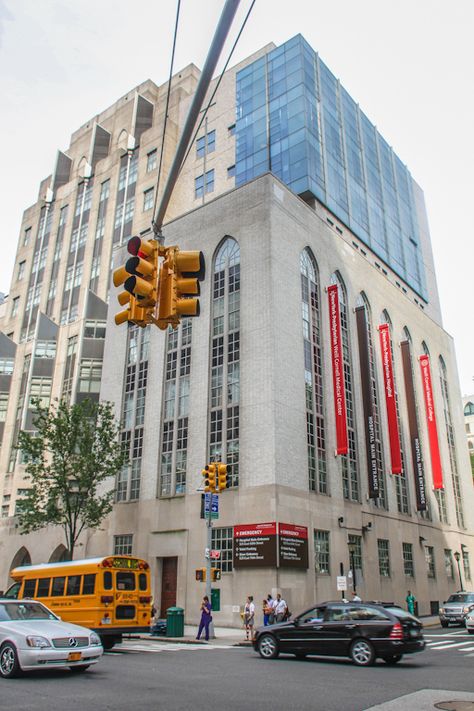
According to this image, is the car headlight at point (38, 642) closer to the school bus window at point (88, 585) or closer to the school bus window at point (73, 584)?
the school bus window at point (88, 585)

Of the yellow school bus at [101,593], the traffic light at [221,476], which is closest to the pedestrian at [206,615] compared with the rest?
the yellow school bus at [101,593]

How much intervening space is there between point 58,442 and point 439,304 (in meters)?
50.9

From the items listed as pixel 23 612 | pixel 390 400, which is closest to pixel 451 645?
pixel 23 612

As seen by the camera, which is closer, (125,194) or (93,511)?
(93,511)

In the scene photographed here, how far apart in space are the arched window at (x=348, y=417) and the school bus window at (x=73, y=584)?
19.7 m

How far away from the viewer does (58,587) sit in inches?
768

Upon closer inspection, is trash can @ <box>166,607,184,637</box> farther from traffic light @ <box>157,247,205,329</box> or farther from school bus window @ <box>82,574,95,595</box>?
traffic light @ <box>157,247,205,329</box>

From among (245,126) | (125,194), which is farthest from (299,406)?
(125,194)

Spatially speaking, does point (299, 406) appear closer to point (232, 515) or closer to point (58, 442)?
point (232, 515)

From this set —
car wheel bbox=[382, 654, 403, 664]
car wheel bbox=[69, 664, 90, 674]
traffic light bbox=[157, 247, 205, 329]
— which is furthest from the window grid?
traffic light bbox=[157, 247, 205, 329]

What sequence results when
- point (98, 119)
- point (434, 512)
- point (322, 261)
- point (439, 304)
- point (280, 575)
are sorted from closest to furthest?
point (280, 575)
point (322, 261)
point (434, 512)
point (439, 304)
point (98, 119)

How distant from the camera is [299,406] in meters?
32.5

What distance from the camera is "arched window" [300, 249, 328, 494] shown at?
32906 mm

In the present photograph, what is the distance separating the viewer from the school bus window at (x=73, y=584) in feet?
61.8
